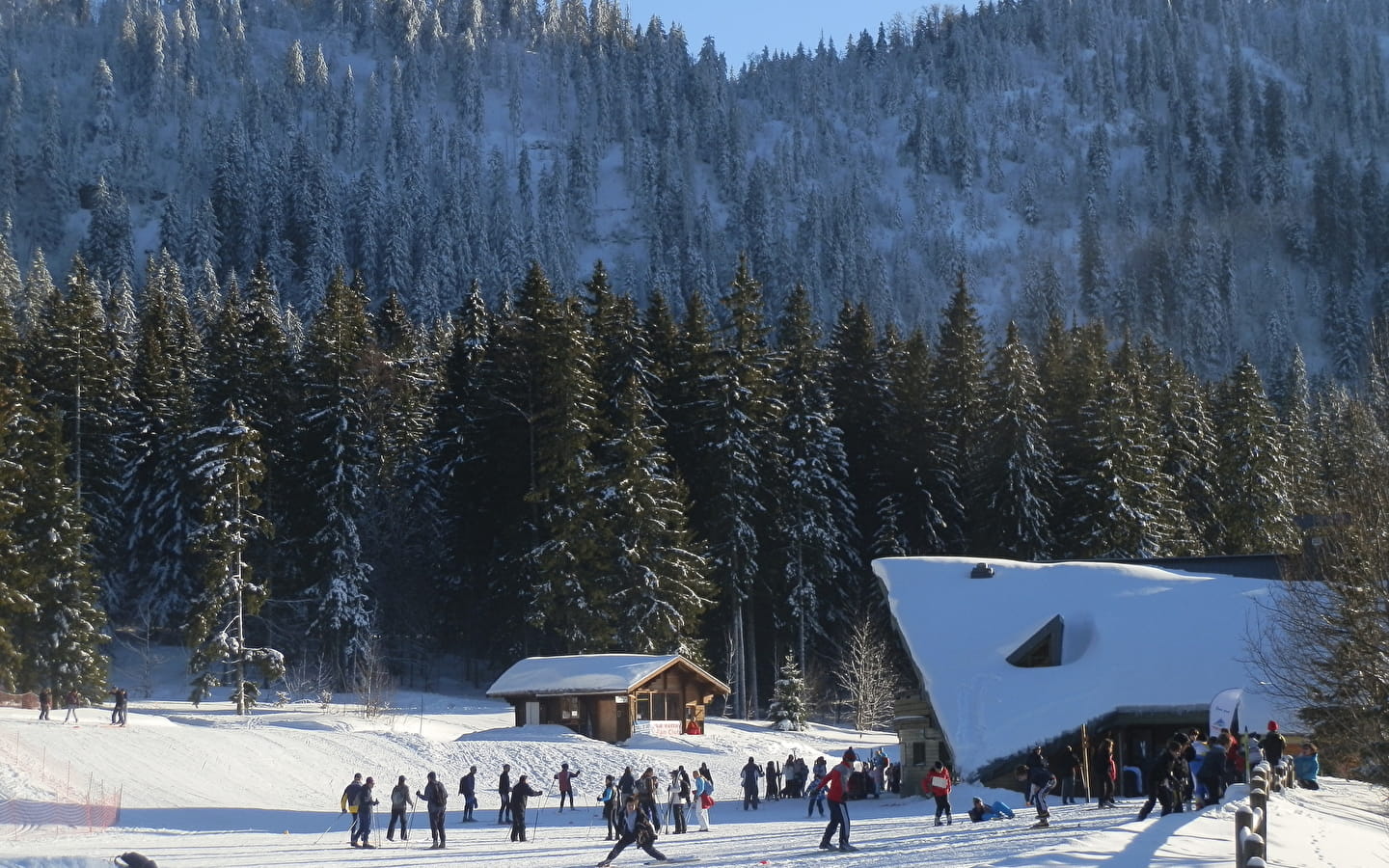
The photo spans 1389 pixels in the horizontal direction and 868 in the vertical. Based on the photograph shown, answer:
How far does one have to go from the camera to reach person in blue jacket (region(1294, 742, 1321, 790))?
989 inches

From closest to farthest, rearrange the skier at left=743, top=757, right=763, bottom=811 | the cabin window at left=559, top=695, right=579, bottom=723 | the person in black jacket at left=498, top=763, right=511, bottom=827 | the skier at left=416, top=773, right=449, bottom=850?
the skier at left=416, top=773, right=449, bottom=850 < the person in black jacket at left=498, top=763, right=511, bottom=827 < the skier at left=743, top=757, right=763, bottom=811 < the cabin window at left=559, top=695, right=579, bottom=723

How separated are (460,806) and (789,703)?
19.7 metres

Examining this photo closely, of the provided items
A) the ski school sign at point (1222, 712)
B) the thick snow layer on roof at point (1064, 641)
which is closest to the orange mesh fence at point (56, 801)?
the thick snow layer on roof at point (1064, 641)

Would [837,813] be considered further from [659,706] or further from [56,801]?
[659,706]

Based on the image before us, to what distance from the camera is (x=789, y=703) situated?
178 feet

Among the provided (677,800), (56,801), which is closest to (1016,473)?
(677,800)

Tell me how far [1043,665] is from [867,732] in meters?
21.2

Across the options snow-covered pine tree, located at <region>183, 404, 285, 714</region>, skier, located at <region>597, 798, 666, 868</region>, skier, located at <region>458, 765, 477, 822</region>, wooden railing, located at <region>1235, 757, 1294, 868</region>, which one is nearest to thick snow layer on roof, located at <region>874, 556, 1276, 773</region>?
wooden railing, located at <region>1235, 757, 1294, 868</region>

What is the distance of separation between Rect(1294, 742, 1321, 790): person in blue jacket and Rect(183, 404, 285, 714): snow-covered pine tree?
3583 cm

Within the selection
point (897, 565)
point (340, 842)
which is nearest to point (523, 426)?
point (897, 565)

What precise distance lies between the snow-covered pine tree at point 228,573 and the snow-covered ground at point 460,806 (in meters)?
1.81

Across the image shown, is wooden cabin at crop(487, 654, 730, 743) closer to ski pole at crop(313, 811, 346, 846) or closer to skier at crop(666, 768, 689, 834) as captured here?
skier at crop(666, 768, 689, 834)

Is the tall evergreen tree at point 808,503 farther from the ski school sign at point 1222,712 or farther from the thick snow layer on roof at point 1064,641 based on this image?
the ski school sign at point 1222,712

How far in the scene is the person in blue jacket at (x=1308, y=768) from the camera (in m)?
25.1
